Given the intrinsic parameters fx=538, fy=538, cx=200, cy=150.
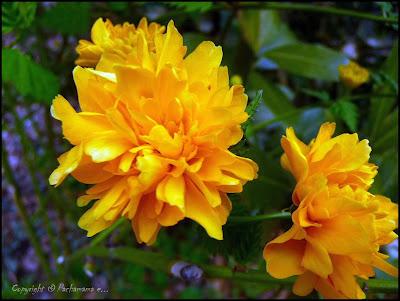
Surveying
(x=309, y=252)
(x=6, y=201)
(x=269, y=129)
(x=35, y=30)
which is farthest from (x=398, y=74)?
(x=6, y=201)

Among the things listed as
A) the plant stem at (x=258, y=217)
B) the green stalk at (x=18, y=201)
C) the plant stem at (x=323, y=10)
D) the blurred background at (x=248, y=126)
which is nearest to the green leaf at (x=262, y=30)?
the blurred background at (x=248, y=126)

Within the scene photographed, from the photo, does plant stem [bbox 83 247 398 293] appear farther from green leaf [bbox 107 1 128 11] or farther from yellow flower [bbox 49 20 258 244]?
green leaf [bbox 107 1 128 11]

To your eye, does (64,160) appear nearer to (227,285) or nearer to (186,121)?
(186,121)

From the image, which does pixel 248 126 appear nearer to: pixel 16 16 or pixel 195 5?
pixel 195 5

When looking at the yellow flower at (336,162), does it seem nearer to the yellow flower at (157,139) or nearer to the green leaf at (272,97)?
the yellow flower at (157,139)

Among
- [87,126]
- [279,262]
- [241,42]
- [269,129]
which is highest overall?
[87,126]
